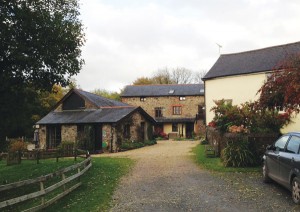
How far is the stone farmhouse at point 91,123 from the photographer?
29.9m

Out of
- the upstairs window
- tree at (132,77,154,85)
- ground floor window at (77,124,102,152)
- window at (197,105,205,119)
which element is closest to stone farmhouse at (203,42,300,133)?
ground floor window at (77,124,102,152)

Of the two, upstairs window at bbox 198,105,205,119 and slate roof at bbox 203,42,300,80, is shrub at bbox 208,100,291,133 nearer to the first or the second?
slate roof at bbox 203,42,300,80

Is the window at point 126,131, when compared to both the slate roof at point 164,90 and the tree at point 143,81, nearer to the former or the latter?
the slate roof at point 164,90

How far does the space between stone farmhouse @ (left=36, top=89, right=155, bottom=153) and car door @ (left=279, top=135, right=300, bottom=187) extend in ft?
68.3

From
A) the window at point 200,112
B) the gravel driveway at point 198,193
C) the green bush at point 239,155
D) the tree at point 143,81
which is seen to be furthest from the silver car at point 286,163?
the tree at point 143,81

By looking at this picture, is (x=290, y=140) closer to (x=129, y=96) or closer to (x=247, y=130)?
(x=247, y=130)

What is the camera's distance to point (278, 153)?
10.1m

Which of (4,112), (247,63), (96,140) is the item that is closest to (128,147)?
(96,140)

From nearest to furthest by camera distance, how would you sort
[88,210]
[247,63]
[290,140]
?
[88,210] < [290,140] < [247,63]

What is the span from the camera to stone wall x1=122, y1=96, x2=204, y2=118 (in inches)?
1953

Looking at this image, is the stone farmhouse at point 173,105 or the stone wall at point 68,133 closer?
the stone wall at point 68,133

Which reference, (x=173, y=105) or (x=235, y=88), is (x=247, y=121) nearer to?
(x=235, y=88)

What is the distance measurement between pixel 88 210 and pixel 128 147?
21.3m

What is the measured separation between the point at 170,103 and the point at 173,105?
0.55 metres
